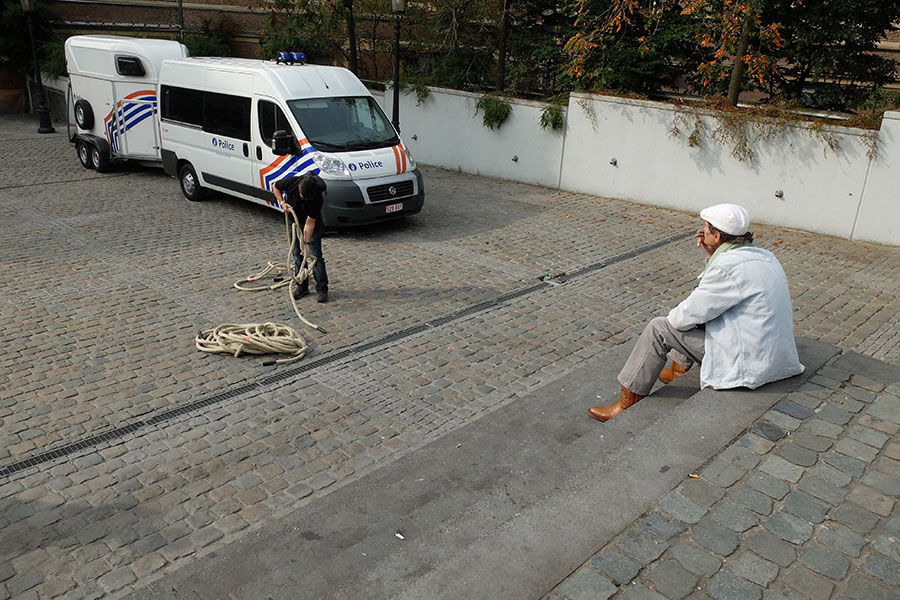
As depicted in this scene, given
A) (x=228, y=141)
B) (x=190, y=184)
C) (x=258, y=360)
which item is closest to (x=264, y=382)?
(x=258, y=360)

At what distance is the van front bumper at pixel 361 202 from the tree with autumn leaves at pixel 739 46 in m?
5.56

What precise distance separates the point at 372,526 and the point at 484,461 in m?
1.14

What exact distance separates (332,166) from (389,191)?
0.95m

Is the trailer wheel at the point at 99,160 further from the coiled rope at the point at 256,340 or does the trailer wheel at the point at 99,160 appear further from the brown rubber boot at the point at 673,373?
the brown rubber boot at the point at 673,373

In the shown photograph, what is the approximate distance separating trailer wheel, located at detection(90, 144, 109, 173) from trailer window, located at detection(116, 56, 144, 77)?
181 cm

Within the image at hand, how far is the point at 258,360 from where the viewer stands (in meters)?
7.17

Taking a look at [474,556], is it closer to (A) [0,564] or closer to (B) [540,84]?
(A) [0,564]

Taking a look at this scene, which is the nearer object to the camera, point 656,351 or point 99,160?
point 656,351

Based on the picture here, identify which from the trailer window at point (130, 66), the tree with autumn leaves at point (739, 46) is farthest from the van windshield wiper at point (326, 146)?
the trailer window at point (130, 66)

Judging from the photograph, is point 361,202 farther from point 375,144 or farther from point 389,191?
point 375,144

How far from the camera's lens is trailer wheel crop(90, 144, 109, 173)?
15902mm

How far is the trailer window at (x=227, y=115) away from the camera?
12.2 metres

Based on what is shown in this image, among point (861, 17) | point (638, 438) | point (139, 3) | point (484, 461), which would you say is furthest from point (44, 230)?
point (139, 3)

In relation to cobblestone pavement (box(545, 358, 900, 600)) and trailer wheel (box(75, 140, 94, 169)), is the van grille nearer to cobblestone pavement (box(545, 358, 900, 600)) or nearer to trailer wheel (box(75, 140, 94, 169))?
cobblestone pavement (box(545, 358, 900, 600))
